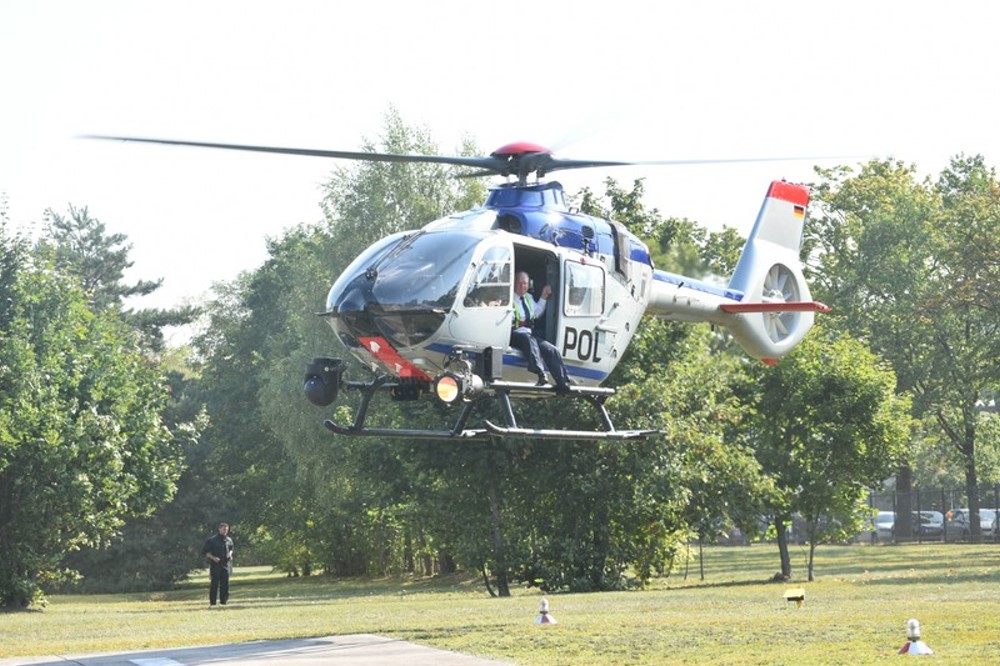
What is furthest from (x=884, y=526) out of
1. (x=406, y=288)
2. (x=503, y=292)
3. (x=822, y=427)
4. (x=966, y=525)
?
(x=406, y=288)

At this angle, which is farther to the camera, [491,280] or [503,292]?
[503,292]

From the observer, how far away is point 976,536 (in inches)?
2505

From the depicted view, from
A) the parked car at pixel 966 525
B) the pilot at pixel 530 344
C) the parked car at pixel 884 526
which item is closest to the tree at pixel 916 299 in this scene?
the parked car at pixel 966 525

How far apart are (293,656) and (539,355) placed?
4.92 meters

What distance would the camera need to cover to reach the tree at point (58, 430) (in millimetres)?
35562

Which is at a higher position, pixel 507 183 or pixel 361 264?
pixel 507 183

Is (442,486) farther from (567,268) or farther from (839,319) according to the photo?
(839,319)

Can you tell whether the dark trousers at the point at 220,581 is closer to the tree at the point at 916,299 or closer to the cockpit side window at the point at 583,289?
the cockpit side window at the point at 583,289

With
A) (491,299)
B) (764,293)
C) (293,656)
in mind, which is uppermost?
(764,293)

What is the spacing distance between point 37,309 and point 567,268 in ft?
76.2

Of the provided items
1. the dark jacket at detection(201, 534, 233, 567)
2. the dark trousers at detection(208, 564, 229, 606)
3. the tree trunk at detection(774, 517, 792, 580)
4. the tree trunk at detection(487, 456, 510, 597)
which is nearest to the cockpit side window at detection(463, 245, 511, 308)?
the dark jacket at detection(201, 534, 233, 567)

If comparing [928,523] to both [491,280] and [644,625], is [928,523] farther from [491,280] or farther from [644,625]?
[491,280]

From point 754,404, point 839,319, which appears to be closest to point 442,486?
point 754,404

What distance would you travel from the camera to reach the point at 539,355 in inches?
738
